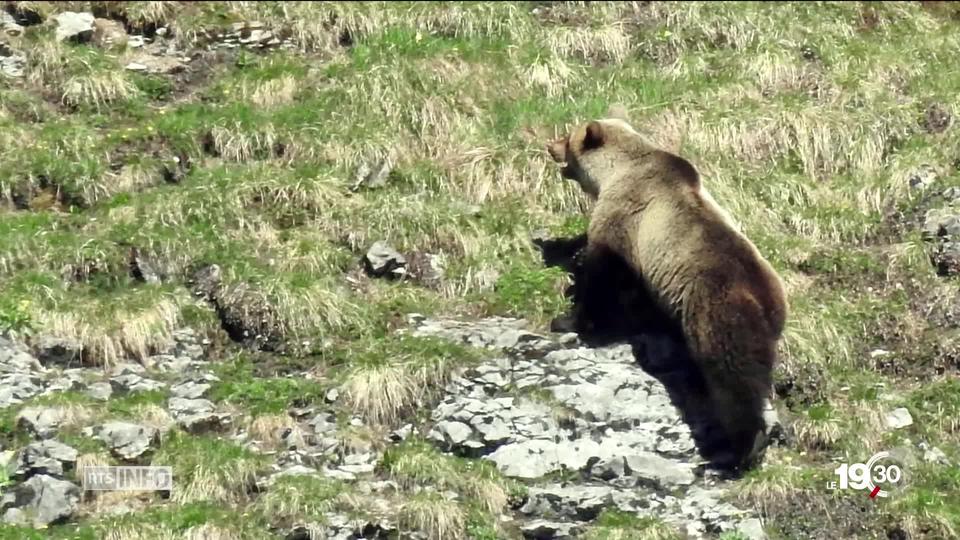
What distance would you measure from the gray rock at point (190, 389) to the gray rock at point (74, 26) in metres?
4.81

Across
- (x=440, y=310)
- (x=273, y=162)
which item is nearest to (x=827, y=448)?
(x=440, y=310)

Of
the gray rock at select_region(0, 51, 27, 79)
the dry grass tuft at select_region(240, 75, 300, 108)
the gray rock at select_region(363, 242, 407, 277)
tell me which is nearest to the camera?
the gray rock at select_region(363, 242, 407, 277)

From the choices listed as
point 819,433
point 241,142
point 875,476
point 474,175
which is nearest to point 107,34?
point 241,142

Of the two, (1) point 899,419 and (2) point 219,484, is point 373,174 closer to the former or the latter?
(2) point 219,484

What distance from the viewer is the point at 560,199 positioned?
1254 cm

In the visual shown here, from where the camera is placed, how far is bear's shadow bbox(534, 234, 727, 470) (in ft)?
33.1

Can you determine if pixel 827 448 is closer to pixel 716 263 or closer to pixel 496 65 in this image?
pixel 716 263

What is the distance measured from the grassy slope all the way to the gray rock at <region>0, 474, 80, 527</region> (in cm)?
70

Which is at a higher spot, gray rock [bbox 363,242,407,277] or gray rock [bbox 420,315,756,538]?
gray rock [bbox 363,242,407,277]

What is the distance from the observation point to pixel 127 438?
944 centimetres

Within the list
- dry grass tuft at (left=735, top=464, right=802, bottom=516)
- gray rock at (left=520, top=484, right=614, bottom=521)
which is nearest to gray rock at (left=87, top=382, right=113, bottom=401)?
gray rock at (left=520, top=484, right=614, bottom=521)

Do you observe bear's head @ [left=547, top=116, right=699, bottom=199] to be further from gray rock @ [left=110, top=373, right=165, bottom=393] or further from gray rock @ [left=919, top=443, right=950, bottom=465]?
gray rock @ [left=110, top=373, right=165, bottom=393]

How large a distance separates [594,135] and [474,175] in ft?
3.95

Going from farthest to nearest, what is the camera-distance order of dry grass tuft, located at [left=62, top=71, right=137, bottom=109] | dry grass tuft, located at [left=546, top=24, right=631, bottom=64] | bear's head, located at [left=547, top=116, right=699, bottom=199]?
dry grass tuft, located at [left=546, top=24, right=631, bottom=64] < dry grass tuft, located at [left=62, top=71, right=137, bottom=109] < bear's head, located at [left=547, top=116, right=699, bottom=199]
